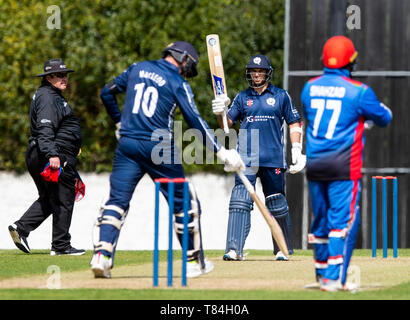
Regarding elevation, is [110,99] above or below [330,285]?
above

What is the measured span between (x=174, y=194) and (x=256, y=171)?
7.40 feet

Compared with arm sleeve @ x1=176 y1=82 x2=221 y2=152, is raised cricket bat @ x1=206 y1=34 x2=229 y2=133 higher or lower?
higher

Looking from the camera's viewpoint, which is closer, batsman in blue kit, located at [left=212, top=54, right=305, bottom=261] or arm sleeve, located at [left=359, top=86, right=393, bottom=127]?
arm sleeve, located at [left=359, top=86, right=393, bottom=127]

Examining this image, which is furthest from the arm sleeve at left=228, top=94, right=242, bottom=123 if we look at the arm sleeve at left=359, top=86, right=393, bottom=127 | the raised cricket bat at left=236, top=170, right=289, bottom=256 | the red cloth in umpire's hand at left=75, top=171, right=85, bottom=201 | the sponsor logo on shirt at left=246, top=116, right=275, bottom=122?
the arm sleeve at left=359, top=86, right=393, bottom=127

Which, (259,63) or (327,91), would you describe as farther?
(259,63)

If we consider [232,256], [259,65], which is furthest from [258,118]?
[232,256]

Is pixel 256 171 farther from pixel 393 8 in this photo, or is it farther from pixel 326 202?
pixel 393 8

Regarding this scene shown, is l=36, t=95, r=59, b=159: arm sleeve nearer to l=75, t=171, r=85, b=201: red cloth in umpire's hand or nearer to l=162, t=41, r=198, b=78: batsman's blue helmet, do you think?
l=75, t=171, r=85, b=201: red cloth in umpire's hand

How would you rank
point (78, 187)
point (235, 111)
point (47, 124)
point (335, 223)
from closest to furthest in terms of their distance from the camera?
point (335, 223) < point (235, 111) < point (47, 124) < point (78, 187)

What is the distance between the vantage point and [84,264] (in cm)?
922

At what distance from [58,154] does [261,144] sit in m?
2.09

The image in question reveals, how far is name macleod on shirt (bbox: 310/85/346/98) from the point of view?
23.5 feet

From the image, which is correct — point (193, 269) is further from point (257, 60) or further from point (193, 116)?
point (257, 60)

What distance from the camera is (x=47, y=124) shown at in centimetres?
1020
